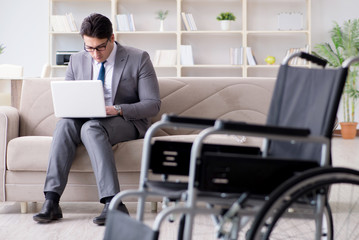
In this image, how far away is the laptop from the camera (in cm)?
288

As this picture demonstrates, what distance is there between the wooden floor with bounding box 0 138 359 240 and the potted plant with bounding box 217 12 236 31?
→ 4.28 metres

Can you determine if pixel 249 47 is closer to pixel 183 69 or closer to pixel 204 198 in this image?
pixel 183 69

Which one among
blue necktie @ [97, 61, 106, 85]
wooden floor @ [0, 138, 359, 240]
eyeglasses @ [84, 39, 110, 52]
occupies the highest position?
eyeglasses @ [84, 39, 110, 52]

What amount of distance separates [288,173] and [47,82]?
7.06ft

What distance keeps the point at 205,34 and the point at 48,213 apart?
4922 millimetres

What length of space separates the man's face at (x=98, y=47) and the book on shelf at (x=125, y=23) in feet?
13.5

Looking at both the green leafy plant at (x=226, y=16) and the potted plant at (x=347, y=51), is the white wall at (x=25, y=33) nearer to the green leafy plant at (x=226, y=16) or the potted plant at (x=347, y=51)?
the green leafy plant at (x=226, y=16)

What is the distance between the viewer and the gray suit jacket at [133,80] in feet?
10.2

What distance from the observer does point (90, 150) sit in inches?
113

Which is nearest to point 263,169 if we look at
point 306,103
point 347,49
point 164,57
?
point 306,103

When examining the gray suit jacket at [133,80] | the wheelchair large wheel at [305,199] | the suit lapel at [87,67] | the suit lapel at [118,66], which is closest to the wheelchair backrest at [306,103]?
the wheelchair large wheel at [305,199]

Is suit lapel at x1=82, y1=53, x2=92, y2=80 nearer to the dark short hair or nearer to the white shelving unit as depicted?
the dark short hair

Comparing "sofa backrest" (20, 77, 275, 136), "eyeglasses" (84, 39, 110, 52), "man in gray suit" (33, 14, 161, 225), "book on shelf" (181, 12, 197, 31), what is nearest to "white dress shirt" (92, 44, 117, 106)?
"man in gray suit" (33, 14, 161, 225)

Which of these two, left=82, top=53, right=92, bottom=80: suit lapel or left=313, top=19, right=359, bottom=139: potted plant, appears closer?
left=82, top=53, right=92, bottom=80: suit lapel
